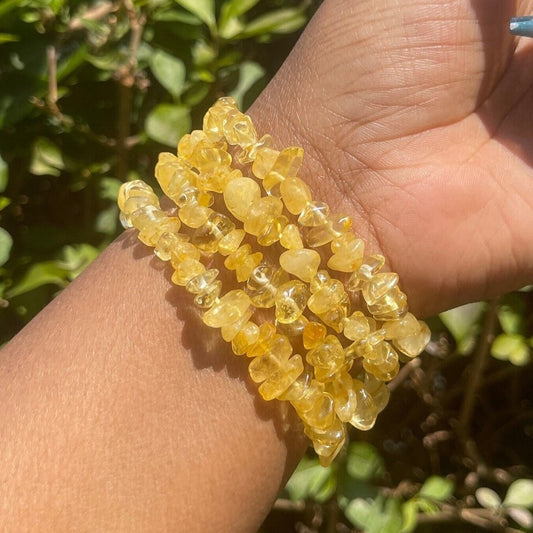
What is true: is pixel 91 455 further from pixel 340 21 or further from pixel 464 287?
pixel 340 21

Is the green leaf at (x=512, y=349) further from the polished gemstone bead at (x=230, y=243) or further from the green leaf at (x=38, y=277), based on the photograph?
the green leaf at (x=38, y=277)

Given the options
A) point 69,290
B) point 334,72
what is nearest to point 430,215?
point 334,72

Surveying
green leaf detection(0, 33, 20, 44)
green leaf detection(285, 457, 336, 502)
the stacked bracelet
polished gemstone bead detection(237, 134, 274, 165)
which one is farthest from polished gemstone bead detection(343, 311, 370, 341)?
green leaf detection(0, 33, 20, 44)

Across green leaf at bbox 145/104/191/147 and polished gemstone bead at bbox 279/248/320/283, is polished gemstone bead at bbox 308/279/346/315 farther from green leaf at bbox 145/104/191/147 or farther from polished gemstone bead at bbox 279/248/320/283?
green leaf at bbox 145/104/191/147

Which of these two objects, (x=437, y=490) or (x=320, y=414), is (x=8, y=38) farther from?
(x=437, y=490)

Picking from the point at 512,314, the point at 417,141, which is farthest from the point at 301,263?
the point at 512,314
